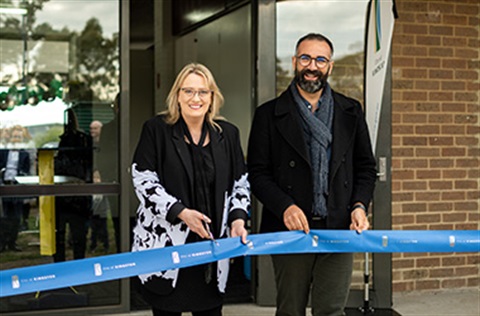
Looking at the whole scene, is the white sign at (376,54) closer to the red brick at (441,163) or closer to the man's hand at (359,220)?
the red brick at (441,163)

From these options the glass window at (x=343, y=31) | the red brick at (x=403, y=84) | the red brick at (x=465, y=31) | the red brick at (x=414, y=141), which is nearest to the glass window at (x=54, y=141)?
the glass window at (x=343, y=31)

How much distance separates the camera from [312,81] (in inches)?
141

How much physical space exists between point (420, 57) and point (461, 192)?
122 cm

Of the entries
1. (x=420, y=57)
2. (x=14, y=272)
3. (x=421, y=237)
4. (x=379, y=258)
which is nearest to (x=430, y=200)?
(x=379, y=258)

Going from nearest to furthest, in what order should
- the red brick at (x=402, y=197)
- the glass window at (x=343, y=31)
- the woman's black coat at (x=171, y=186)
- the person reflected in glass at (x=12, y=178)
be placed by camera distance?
the woman's black coat at (x=171, y=186) < the person reflected in glass at (x=12, y=178) < the glass window at (x=343, y=31) < the red brick at (x=402, y=197)

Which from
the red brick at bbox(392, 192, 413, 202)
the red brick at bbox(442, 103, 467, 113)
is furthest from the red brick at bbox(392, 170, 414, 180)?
the red brick at bbox(442, 103, 467, 113)

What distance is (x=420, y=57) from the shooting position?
6.19 metres

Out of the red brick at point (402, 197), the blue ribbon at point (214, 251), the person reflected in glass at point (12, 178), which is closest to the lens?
the blue ribbon at point (214, 251)

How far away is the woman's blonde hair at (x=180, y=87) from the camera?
11.2ft

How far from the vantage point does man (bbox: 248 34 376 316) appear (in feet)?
11.7

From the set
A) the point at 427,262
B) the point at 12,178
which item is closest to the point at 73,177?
the point at 12,178

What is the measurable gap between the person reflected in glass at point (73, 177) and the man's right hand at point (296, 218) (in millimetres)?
2658

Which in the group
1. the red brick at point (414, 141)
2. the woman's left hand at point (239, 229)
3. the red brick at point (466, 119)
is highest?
the red brick at point (466, 119)

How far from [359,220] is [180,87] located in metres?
1.08
